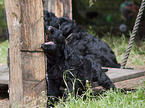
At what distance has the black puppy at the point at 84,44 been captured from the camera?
3.49 metres

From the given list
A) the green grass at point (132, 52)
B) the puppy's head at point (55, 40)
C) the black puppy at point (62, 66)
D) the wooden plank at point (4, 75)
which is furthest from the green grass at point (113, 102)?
the green grass at point (132, 52)

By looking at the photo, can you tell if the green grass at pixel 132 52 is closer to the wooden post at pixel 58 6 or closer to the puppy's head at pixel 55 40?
the wooden post at pixel 58 6

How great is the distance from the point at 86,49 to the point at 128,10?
7.01m

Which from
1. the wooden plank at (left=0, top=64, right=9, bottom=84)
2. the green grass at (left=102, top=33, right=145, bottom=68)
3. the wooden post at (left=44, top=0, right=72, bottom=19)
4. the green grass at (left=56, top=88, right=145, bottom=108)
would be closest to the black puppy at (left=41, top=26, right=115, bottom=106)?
the green grass at (left=56, top=88, right=145, bottom=108)

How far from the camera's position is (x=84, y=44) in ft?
12.5

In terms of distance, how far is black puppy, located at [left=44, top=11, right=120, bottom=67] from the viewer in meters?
3.49

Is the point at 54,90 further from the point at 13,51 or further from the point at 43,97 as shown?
the point at 13,51

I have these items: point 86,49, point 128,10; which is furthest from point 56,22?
point 128,10

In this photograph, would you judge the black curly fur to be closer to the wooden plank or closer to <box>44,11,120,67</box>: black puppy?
<box>44,11,120,67</box>: black puppy

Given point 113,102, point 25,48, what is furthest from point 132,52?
point 25,48

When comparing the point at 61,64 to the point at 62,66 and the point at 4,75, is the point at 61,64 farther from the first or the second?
the point at 4,75

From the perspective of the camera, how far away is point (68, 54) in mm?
2574

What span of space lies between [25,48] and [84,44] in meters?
1.85

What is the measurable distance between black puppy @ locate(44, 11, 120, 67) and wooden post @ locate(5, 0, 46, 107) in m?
1.30
